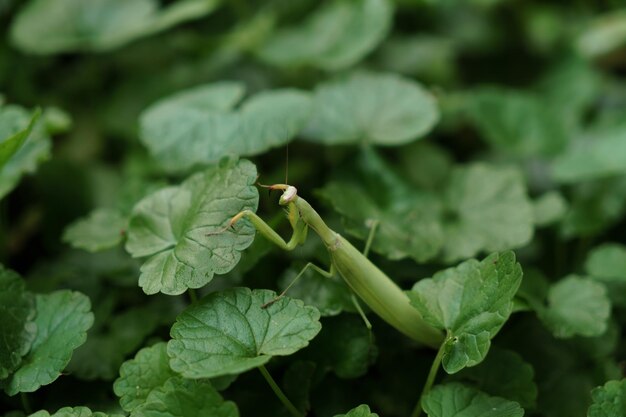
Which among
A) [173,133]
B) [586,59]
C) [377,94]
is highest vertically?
[173,133]

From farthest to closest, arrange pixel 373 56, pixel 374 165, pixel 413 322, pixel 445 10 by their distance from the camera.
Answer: pixel 445 10
pixel 373 56
pixel 374 165
pixel 413 322

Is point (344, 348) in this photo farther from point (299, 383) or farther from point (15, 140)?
point (15, 140)

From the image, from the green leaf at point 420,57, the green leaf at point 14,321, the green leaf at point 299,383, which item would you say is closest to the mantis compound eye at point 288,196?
the green leaf at point 299,383

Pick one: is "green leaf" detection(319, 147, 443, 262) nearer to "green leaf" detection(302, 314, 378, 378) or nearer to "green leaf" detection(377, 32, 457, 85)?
"green leaf" detection(302, 314, 378, 378)

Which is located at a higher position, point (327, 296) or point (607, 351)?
point (327, 296)

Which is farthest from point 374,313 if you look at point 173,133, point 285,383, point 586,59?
point 586,59

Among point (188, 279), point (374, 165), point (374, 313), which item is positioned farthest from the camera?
point (374, 165)

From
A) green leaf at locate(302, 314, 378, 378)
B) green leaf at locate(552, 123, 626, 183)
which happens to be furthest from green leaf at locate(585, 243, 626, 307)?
green leaf at locate(302, 314, 378, 378)

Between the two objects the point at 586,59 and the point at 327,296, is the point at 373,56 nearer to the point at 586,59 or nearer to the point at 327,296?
the point at 586,59
